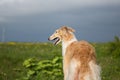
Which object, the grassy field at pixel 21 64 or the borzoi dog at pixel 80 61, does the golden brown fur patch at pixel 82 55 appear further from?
the grassy field at pixel 21 64

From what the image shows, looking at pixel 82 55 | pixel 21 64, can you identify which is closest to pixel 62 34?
pixel 82 55

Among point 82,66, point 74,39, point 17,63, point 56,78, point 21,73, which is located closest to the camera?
point 82,66

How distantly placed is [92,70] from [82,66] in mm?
302

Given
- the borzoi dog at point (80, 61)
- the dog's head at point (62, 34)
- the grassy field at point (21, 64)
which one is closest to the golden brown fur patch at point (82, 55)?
the borzoi dog at point (80, 61)

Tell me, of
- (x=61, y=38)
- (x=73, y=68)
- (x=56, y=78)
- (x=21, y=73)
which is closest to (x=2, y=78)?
(x=21, y=73)

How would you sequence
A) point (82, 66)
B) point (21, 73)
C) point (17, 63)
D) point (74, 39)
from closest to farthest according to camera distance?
point (82, 66), point (74, 39), point (21, 73), point (17, 63)

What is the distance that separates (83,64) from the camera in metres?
10.2

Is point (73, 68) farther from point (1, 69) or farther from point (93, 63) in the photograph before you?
point (1, 69)

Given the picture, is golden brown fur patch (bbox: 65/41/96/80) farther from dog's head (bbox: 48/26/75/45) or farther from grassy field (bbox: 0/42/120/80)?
grassy field (bbox: 0/42/120/80)

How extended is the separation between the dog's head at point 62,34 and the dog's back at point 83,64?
86cm

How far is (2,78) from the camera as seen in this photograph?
619 inches

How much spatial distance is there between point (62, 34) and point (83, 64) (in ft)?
6.33

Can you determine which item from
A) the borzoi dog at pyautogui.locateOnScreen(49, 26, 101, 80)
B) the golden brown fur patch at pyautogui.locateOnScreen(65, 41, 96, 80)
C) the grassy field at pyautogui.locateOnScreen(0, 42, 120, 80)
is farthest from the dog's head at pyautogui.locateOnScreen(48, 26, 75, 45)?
the grassy field at pyautogui.locateOnScreen(0, 42, 120, 80)

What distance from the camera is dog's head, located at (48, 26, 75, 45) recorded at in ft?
38.4
